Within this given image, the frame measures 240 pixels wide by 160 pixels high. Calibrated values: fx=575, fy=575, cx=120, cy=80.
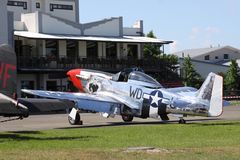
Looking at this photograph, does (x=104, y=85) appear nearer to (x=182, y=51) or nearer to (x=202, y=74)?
(x=202, y=74)

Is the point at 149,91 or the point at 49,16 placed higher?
the point at 49,16

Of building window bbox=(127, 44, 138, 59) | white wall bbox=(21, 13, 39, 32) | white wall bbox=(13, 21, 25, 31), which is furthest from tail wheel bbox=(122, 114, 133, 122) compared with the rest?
building window bbox=(127, 44, 138, 59)

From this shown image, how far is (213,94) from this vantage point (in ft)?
74.6

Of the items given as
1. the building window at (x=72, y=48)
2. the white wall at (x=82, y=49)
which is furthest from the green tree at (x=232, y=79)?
the building window at (x=72, y=48)

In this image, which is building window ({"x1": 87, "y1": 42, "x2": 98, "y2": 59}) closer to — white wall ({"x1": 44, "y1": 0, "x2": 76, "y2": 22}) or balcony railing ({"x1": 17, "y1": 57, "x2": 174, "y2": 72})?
balcony railing ({"x1": 17, "y1": 57, "x2": 174, "y2": 72})

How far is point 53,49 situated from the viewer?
52.8 meters

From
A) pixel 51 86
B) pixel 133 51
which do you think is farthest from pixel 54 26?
pixel 133 51

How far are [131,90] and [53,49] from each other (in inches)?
1129

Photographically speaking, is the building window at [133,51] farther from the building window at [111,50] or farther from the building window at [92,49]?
the building window at [92,49]

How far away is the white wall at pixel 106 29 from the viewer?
54.6 meters

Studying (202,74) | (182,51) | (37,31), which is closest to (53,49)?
(37,31)

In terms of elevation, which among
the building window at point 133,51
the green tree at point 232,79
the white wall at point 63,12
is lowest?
the green tree at point 232,79

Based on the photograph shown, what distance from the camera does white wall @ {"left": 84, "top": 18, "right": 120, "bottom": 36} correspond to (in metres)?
54.6

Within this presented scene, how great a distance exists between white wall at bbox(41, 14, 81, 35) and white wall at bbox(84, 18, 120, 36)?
1.84 meters
